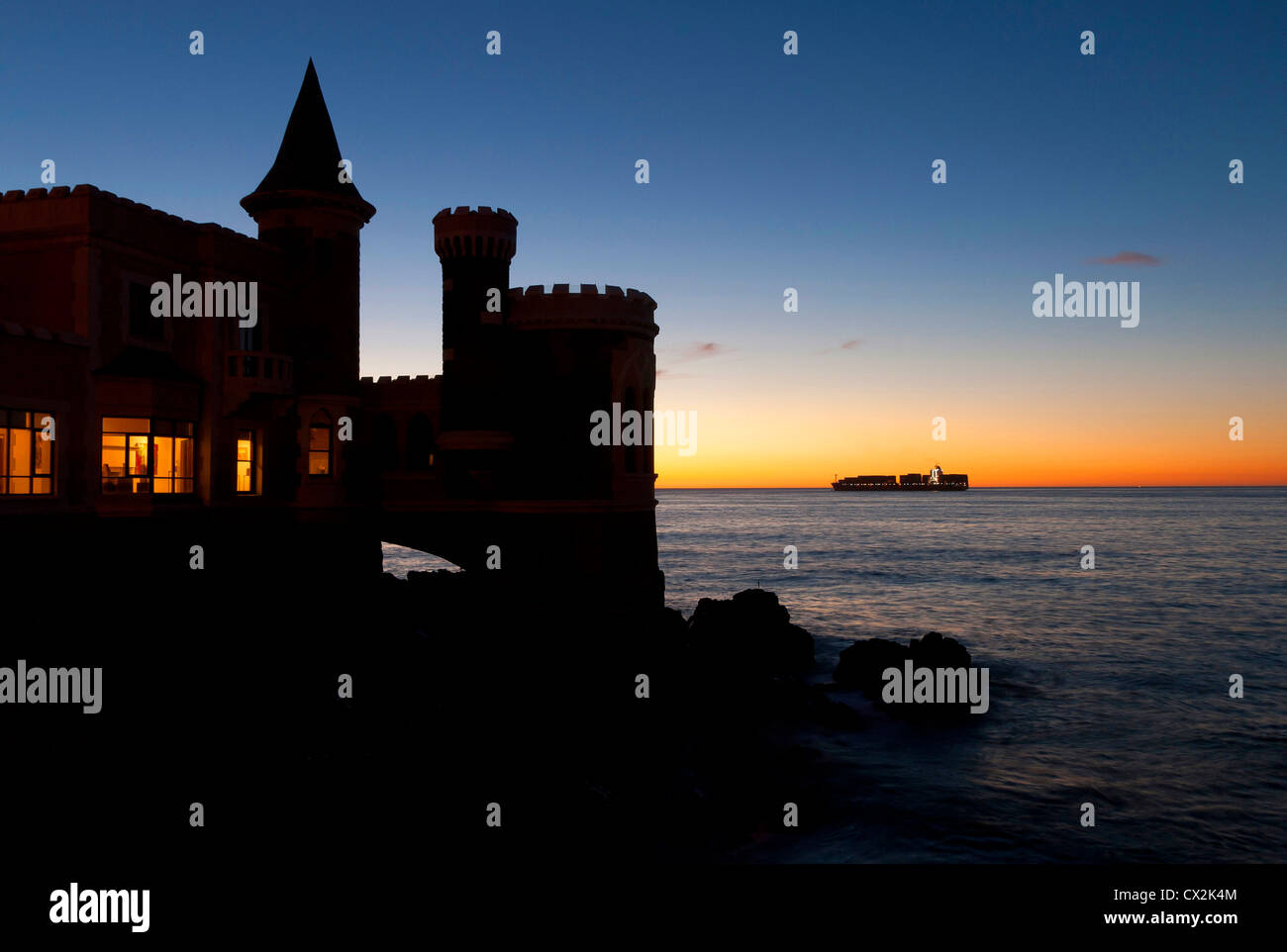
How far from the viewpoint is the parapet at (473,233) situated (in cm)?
2688

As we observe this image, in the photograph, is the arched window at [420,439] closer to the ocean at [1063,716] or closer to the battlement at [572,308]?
the battlement at [572,308]

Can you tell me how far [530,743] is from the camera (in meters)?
22.2

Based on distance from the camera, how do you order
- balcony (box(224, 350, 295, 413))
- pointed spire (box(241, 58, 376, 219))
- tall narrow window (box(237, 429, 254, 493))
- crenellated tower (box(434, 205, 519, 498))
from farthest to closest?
pointed spire (box(241, 58, 376, 219)), crenellated tower (box(434, 205, 519, 498)), tall narrow window (box(237, 429, 254, 493)), balcony (box(224, 350, 295, 413))

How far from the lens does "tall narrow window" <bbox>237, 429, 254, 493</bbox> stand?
26141 millimetres

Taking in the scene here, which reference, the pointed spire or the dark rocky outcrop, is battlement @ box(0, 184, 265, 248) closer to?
the pointed spire

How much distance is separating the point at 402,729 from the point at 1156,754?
77.9ft

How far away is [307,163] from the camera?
28.0 meters

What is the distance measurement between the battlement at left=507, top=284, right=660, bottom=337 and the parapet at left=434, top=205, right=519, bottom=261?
1650mm

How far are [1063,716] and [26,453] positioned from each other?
34.2m

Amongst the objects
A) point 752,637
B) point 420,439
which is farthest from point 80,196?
point 752,637

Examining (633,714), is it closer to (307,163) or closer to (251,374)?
(251,374)

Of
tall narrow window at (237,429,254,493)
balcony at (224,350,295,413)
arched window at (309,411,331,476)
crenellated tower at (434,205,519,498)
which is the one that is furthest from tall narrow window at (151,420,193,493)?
crenellated tower at (434,205,519,498)

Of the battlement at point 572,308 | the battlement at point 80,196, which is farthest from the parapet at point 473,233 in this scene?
the battlement at point 80,196

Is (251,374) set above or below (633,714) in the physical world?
above
